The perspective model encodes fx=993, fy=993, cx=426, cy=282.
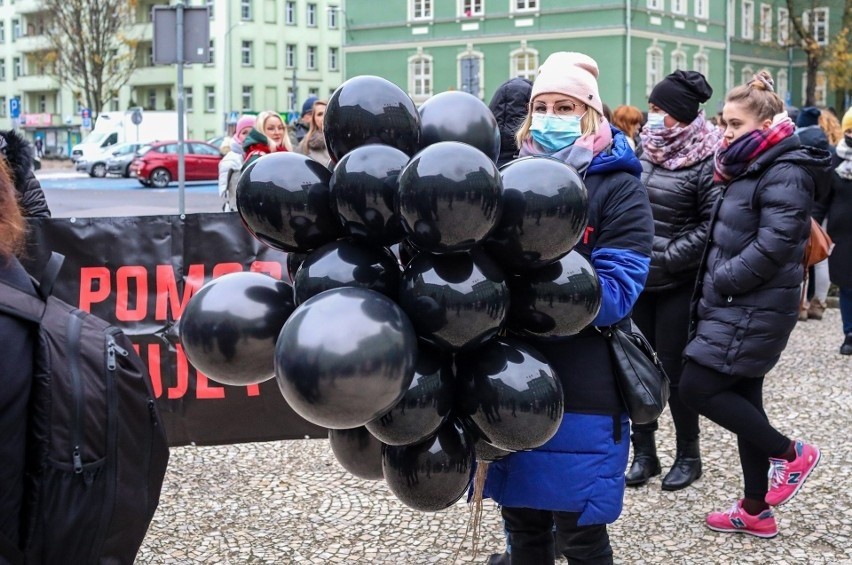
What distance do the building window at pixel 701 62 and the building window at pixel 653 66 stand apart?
10.8 feet

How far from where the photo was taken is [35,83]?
76.2 m

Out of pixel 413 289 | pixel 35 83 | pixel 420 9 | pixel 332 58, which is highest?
pixel 420 9

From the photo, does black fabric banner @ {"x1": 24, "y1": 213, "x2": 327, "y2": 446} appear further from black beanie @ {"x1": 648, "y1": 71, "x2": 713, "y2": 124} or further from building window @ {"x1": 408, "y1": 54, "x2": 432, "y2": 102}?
building window @ {"x1": 408, "y1": 54, "x2": 432, "y2": 102}

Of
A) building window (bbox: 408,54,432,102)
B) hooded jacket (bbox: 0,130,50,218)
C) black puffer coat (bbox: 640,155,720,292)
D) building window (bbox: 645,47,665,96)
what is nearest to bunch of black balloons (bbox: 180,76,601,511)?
black puffer coat (bbox: 640,155,720,292)

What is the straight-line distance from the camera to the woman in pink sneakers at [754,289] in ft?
13.6

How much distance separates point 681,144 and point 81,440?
3.59 meters

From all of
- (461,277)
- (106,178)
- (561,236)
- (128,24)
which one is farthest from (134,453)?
(128,24)

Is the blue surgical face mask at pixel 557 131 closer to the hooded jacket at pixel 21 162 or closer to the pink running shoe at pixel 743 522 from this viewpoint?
the pink running shoe at pixel 743 522

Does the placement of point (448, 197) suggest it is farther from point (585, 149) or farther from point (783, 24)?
point (783, 24)

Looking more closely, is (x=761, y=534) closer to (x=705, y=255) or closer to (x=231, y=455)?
(x=705, y=255)

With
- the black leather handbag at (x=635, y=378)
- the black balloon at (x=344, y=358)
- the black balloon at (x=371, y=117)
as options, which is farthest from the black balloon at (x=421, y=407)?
the black leather handbag at (x=635, y=378)

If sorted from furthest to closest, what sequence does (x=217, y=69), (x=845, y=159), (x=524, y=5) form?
(x=217, y=69) < (x=524, y=5) < (x=845, y=159)

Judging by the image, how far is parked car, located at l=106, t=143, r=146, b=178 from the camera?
37656 mm

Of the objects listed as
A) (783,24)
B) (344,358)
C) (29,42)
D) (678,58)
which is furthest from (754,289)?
(29,42)
